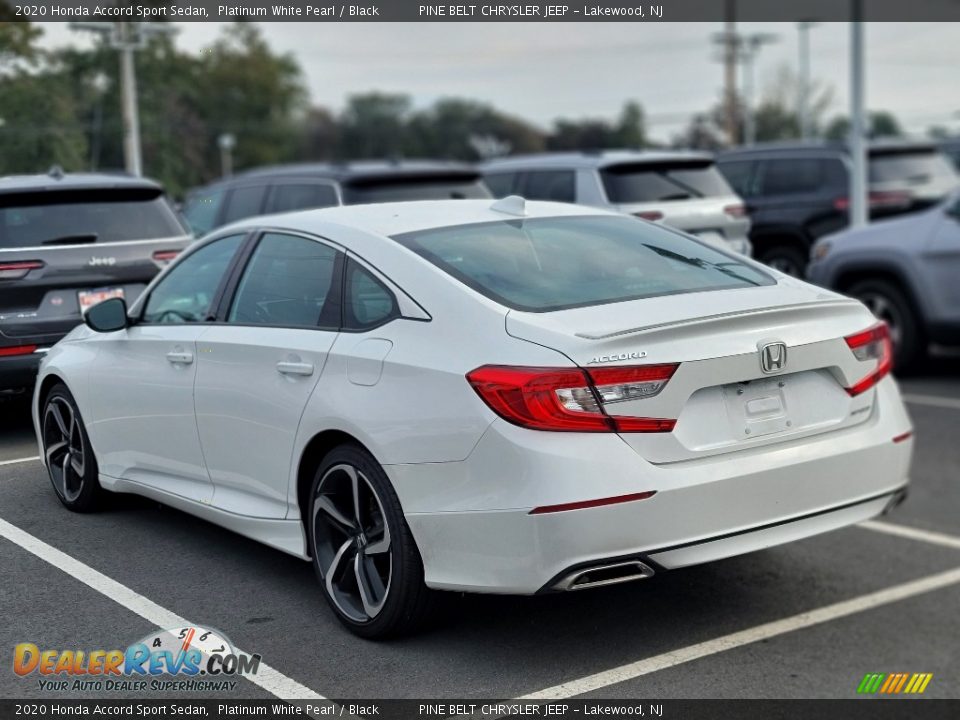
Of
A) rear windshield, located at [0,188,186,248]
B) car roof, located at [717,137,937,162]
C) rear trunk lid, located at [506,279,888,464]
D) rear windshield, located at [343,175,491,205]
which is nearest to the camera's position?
rear trunk lid, located at [506,279,888,464]

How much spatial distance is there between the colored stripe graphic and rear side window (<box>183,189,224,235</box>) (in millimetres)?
8969

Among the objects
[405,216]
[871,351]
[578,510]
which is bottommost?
[578,510]

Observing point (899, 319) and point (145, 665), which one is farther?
point (899, 319)

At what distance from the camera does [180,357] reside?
5.31 meters

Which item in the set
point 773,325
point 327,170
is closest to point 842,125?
point 327,170

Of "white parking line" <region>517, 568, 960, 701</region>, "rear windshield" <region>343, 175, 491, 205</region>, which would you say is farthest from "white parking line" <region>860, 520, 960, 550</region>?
"rear windshield" <region>343, 175, 491, 205</region>

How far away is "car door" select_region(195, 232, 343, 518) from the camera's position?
15.4 feet

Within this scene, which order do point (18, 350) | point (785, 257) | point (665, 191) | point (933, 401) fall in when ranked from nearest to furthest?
1. point (18, 350)
2. point (933, 401)
3. point (665, 191)
4. point (785, 257)

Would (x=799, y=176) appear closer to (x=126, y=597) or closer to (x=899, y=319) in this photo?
(x=899, y=319)

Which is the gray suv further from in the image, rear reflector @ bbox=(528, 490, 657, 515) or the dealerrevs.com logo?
the dealerrevs.com logo

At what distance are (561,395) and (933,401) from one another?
7.83 metres

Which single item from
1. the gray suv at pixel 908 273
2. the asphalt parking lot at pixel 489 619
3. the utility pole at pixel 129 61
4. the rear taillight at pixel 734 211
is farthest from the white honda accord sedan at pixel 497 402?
the utility pole at pixel 129 61

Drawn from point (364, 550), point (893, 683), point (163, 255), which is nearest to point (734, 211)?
point (163, 255)

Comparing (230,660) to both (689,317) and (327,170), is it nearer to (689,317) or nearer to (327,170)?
(689,317)
